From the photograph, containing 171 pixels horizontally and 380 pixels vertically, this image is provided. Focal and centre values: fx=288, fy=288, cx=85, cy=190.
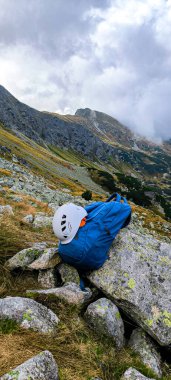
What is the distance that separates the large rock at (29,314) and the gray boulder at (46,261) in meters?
1.63

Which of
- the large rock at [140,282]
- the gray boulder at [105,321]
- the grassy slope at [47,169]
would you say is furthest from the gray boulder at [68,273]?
the grassy slope at [47,169]

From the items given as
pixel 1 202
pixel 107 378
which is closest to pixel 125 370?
pixel 107 378

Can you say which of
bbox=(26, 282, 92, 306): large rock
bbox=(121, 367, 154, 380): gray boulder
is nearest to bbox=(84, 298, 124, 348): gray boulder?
bbox=(26, 282, 92, 306): large rock

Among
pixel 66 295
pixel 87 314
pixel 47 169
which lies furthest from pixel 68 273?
pixel 47 169

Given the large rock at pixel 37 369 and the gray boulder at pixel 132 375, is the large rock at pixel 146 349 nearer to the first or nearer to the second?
the gray boulder at pixel 132 375

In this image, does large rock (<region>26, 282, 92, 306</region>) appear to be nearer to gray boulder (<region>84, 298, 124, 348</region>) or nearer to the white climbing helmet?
gray boulder (<region>84, 298, 124, 348</region>)

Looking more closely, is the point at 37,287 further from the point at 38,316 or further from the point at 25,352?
the point at 25,352

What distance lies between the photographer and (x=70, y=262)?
733 centimetres

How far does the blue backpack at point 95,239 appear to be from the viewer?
7.05m

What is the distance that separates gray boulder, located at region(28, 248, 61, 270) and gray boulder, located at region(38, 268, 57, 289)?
0.47ft

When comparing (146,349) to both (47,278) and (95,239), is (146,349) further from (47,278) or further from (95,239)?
(47,278)

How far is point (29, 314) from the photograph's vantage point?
5344mm

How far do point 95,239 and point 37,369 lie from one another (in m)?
3.43

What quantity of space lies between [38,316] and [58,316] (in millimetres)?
590
